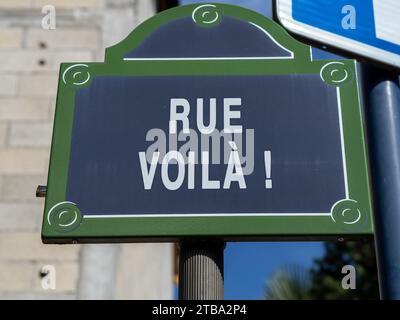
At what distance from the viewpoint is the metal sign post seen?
1878mm

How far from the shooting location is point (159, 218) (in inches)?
69.1

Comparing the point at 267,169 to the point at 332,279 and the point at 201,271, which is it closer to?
the point at 201,271

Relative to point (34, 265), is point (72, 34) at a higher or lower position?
higher

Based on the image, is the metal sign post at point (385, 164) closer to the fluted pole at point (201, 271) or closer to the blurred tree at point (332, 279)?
the fluted pole at point (201, 271)

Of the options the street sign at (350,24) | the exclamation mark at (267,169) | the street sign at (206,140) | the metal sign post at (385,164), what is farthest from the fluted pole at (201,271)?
the street sign at (350,24)

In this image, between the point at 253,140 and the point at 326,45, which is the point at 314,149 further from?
the point at 326,45

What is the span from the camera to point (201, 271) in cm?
168

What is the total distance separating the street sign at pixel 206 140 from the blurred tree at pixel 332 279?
10.5 m

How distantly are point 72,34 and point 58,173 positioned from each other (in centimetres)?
326

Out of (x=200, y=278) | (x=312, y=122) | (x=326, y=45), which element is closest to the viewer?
(x=200, y=278)

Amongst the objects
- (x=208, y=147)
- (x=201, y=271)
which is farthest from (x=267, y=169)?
(x=201, y=271)

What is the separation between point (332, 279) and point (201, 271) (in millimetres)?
12513

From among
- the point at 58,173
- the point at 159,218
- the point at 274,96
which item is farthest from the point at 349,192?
the point at 58,173

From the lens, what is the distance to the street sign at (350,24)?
7.27 feet
